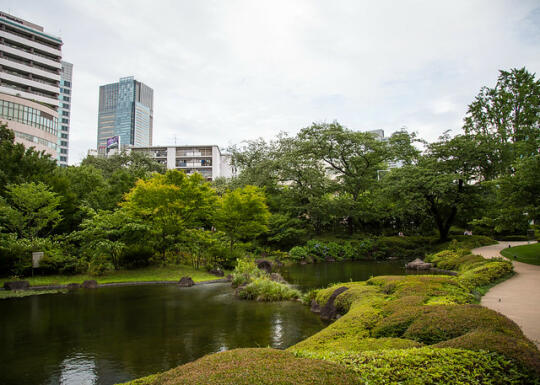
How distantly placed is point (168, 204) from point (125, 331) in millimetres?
11607

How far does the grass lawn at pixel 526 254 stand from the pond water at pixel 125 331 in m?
11.5

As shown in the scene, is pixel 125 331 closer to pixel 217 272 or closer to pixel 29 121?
pixel 217 272

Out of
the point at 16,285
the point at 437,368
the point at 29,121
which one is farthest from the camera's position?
the point at 29,121

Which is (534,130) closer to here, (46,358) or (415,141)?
(415,141)

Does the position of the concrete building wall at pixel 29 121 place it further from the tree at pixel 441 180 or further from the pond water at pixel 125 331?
the tree at pixel 441 180

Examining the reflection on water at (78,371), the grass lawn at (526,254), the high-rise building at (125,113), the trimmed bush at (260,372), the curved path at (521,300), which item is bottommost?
the reflection on water at (78,371)

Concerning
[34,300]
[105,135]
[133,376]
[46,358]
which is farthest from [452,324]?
[105,135]

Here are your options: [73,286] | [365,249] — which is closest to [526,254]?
[365,249]

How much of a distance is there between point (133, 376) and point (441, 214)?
3257 cm

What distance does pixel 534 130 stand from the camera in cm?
2781

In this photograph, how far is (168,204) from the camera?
20141 millimetres

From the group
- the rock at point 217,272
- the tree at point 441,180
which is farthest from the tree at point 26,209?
the tree at point 441,180

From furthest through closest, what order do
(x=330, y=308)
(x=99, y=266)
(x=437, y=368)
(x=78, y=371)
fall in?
1. (x=99, y=266)
2. (x=330, y=308)
3. (x=78, y=371)
4. (x=437, y=368)

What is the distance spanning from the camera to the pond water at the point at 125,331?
6.74m
